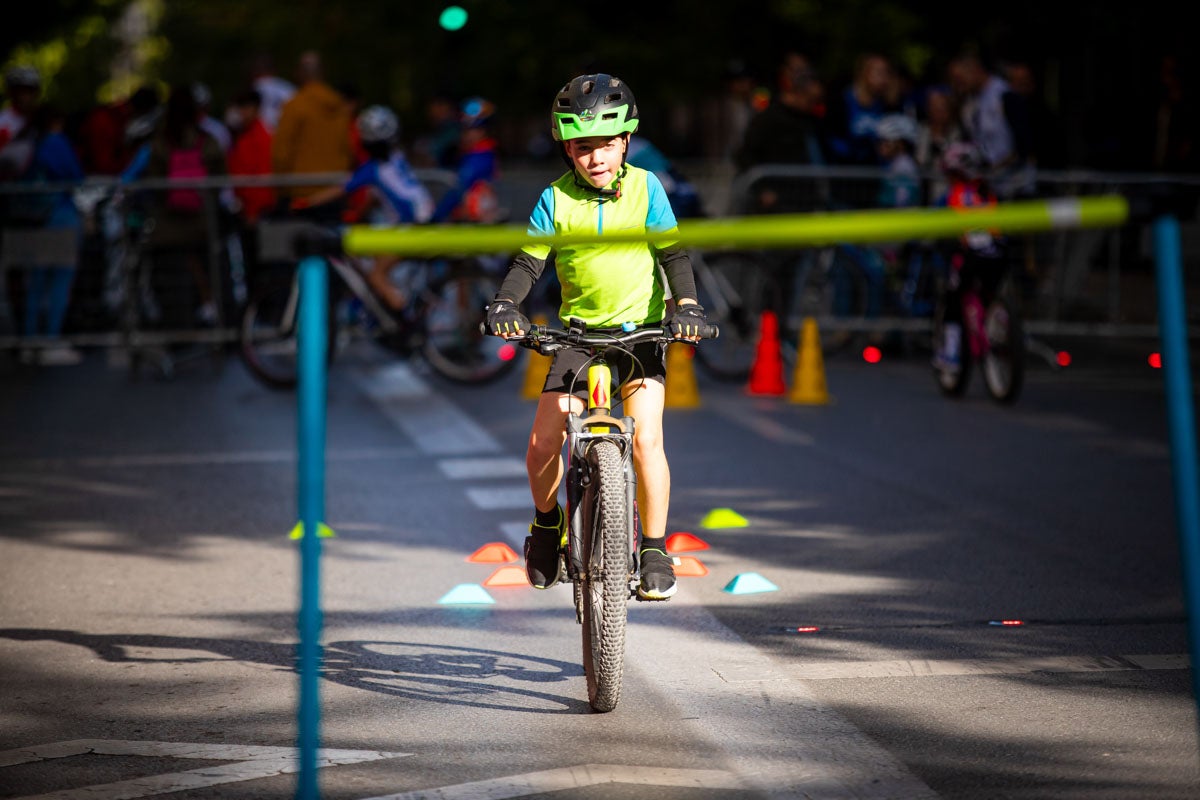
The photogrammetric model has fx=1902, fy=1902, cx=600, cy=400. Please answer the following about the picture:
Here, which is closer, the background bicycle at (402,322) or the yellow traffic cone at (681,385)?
the yellow traffic cone at (681,385)

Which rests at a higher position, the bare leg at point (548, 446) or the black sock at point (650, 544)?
the bare leg at point (548, 446)

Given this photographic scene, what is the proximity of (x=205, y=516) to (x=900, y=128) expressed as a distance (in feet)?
25.8

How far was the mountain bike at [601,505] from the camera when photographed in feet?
17.8

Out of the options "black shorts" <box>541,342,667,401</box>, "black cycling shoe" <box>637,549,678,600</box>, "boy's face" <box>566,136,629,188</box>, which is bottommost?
"black cycling shoe" <box>637,549,678,600</box>

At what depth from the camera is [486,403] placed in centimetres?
1269

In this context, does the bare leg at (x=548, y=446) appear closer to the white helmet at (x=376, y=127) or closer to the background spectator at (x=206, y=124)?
the white helmet at (x=376, y=127)

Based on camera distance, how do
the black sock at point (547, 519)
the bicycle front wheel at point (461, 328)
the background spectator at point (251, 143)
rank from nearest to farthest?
the black sock at point (547, 519) → the bicycle front wheel at point (461, 328) → the background spectator at point (251, 143)

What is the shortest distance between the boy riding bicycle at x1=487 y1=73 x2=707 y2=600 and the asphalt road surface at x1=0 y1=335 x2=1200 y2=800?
1.70 ft

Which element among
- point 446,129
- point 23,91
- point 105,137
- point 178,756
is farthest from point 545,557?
point 446,129

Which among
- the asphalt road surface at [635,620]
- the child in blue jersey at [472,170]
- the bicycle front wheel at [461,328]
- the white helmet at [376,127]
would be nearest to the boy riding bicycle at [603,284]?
the asphalt road surface at [635,620]

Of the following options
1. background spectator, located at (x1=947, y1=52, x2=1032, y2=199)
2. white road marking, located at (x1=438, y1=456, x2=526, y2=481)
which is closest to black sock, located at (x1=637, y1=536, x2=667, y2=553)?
white road marking, located at (x1=438, y1=456, x2=526, y2=481)

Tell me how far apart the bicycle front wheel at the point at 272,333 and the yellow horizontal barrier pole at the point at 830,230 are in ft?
28.5

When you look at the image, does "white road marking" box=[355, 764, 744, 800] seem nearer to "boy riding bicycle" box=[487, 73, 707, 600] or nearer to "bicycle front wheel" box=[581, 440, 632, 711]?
"bicycle front wheel" box=[581, 440, 632, 711]

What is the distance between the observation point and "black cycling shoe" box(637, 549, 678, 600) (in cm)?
578
